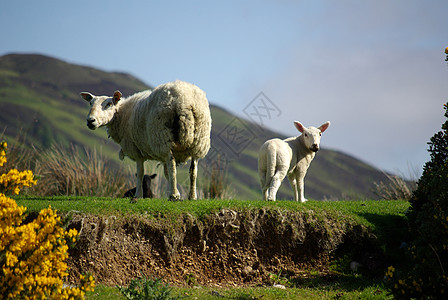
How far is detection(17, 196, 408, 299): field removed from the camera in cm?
826

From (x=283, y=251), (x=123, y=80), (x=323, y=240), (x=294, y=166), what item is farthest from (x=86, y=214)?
(x=123, y=80)

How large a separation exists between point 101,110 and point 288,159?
4620 millimetres

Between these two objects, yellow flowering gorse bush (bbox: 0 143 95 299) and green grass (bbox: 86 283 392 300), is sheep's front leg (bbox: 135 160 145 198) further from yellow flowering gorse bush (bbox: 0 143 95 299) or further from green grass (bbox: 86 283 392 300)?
yellow flowering gorse bush (bbox: 0 143 95 299)

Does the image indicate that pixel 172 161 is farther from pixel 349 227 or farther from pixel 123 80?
pixel 123 80

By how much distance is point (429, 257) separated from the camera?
6738 mm

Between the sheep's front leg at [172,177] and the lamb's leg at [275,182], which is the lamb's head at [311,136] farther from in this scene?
the sheep's front leg at [172,177]

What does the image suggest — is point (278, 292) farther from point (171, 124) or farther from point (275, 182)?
point (171, 124)

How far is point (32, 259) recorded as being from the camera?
588 cm

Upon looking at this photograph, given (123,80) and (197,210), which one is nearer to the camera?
(197,210)

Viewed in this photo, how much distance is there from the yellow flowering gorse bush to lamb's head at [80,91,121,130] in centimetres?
542

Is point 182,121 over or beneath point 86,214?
over

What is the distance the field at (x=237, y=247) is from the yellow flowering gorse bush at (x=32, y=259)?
160cm

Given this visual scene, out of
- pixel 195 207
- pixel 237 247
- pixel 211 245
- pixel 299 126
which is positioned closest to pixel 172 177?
pixel 195 207

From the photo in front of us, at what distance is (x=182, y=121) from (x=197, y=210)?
Answer: 1978mm
